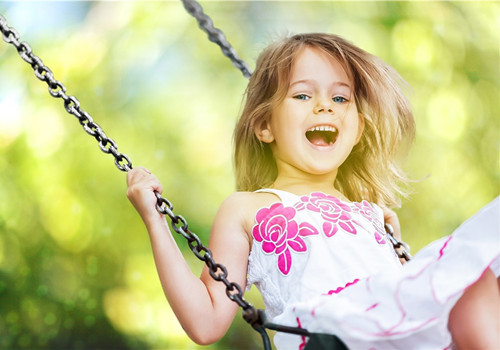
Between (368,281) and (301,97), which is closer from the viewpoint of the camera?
(368,281)

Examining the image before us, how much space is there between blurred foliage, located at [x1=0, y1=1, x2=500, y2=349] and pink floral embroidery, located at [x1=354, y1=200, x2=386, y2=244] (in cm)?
241

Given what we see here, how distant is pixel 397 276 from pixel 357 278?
0.66 ft

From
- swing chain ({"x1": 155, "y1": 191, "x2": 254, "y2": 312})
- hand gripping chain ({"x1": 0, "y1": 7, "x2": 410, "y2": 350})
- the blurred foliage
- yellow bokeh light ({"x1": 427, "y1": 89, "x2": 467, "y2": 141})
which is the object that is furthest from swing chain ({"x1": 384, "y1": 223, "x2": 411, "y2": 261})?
yellow bokeh light ({"x1": 427, "y1": 89, "x2": 467, "y2": 141})

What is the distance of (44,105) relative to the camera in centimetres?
362

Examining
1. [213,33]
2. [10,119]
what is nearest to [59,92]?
[213,33]

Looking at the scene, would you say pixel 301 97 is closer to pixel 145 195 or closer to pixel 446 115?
pixel 145 195

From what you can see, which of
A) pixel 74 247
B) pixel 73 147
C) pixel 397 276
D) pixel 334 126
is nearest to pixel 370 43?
pixel 73 147

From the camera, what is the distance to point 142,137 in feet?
11.8

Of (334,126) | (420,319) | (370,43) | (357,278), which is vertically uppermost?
(370,43)

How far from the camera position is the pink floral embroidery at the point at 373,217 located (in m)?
1.03

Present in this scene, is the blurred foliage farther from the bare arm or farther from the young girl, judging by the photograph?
the bare arm

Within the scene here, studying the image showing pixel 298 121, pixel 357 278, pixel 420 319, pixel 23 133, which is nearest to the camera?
pixel 420 319

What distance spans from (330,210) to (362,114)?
8.1 inches

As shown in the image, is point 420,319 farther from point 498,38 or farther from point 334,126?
point 498,38
